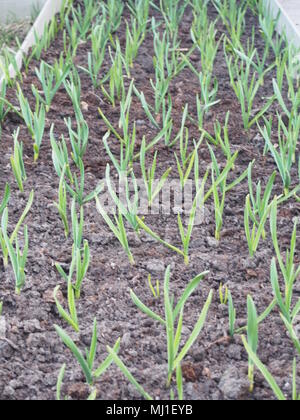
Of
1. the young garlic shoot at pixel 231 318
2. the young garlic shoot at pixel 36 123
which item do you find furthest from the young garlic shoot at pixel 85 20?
the young garlic shoot at pixel 231 318

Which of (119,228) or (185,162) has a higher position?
(185,162)

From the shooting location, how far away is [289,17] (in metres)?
3.98

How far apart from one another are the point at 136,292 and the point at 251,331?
476 millimetres

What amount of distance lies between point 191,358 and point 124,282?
36cm

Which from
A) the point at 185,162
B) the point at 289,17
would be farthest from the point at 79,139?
the point at 289,17

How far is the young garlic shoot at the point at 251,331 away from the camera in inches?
58.5

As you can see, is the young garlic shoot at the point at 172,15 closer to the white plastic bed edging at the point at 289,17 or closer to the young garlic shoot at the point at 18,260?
the white plastic bed edging at the point at 289,17

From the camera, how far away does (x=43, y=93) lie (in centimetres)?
313

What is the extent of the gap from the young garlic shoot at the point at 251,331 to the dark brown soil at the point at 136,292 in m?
0.03

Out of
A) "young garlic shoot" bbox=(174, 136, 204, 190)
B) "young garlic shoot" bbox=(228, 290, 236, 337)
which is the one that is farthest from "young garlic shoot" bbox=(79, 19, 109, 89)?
"young garlic shoot" bbox=(228, 290, 236, 337)

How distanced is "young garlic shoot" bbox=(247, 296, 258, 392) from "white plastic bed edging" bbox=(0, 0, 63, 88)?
2082mm

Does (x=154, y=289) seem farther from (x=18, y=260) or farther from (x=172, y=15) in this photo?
(x=172, y=15)

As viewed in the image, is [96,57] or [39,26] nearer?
[96,57]
